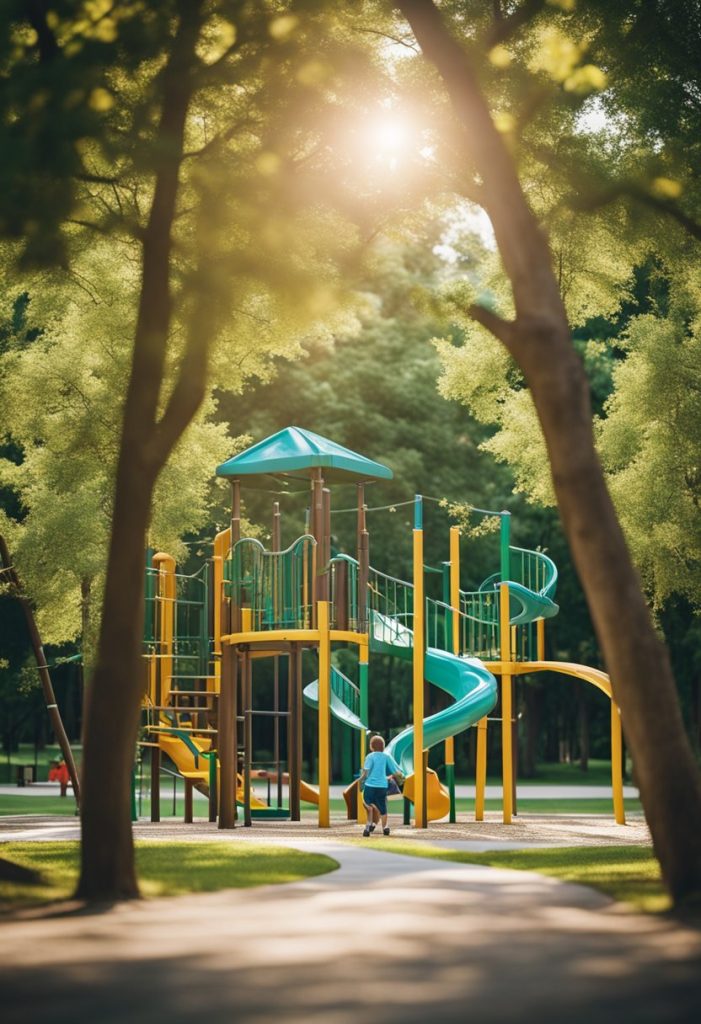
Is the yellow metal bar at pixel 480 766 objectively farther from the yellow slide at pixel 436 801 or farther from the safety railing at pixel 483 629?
the safety railing at pixel 483 629

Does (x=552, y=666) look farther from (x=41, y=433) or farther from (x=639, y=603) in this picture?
(x=639, y=603)

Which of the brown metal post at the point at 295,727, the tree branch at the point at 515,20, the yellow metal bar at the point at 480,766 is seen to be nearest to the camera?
the tree branch at the point at 515,20

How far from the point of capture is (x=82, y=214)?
46.2ft

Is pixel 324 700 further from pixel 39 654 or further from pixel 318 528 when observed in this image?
pixel 39 654

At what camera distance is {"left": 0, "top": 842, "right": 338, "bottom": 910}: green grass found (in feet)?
41.0

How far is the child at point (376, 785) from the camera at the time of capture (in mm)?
20281

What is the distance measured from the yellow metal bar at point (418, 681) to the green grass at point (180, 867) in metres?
5.00

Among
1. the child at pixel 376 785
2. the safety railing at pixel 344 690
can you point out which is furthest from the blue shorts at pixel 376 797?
the safety railing at pixel 344 690

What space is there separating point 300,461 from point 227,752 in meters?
4.53

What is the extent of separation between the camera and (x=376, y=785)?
20.4 metres

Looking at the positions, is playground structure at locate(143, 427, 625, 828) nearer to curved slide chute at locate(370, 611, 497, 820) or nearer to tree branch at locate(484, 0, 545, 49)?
curved slide chute at locate(370, 611, 497, 820)

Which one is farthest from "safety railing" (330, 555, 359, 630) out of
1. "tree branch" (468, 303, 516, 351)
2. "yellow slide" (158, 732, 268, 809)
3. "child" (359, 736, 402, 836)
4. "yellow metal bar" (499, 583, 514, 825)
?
"tree branch" (468, 303, 516, 351)

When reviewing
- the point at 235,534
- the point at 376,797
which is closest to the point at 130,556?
the point at 376,797

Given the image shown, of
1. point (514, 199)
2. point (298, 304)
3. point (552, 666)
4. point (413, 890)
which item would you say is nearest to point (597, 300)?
point (552, 666)
